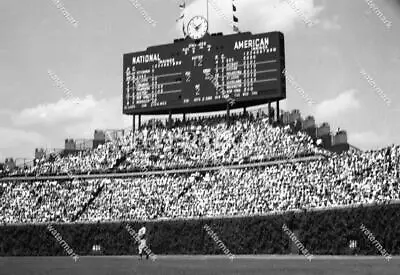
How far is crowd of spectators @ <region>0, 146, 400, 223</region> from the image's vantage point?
41969 mm

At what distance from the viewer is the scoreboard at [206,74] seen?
200 feet

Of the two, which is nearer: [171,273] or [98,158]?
[171,273]

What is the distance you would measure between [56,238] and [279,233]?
73.9 feet

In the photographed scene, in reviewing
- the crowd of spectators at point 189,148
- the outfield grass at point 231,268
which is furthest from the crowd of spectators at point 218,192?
the outfield grass at point 231,268

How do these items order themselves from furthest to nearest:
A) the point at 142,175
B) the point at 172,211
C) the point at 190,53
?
the point at 190,53, the point at 142,175, the point at 172,211

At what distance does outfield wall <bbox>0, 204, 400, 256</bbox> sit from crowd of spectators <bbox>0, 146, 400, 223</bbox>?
1651mm

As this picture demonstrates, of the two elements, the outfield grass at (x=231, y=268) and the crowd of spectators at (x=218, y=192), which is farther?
the crowd of spectators at (x=218, y=192)

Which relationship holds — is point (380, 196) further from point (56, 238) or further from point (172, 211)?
point (56, 238)

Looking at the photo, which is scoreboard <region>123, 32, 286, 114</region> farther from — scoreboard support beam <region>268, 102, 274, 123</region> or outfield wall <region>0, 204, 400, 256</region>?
outfield wall <region>0, 204, 400, 256</region>

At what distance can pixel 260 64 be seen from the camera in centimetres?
6122

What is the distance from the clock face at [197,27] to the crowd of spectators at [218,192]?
1547 cm

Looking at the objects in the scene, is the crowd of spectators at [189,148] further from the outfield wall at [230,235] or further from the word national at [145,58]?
the outfield wall at [230,235]

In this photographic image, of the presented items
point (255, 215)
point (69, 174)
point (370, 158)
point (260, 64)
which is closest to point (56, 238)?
point (69, 174)

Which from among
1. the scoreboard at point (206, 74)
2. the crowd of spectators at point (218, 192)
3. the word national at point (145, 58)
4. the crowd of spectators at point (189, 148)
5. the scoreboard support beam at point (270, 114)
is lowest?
the crowd of spectators at point (218, 192)
